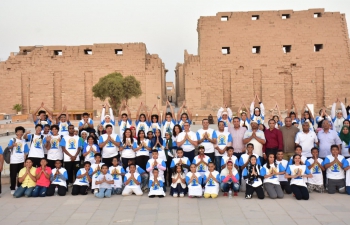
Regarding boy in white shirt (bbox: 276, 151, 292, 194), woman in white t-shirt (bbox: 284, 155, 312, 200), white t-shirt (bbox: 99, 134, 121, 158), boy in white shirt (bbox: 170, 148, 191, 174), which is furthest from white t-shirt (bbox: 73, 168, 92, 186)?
woman in white t-shirt (bbox: 284, 155, 312, 200)

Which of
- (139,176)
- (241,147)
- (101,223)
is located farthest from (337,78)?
(101,223)

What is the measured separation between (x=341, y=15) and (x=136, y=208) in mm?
26484

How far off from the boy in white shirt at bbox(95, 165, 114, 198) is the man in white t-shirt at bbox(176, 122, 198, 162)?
1.66 m

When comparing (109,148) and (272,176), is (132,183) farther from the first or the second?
(272,176)

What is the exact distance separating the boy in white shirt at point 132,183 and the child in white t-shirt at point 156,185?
25 centimetres

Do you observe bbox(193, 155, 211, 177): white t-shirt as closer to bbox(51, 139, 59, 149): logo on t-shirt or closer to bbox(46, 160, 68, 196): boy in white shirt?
bbox(46, 160, 68, 196): boy in white shirt

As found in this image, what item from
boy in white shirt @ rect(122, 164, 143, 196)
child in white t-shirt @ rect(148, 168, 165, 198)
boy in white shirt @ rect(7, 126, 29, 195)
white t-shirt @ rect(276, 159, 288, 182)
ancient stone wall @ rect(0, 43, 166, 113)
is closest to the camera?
child in white t-shirt @ rect(148, 168, 165, 198)

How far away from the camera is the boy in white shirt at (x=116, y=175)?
7000 mm

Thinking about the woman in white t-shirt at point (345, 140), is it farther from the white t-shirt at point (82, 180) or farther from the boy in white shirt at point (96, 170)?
the white t-shirt at point (82, 180)

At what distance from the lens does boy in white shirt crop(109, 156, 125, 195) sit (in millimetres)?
7000

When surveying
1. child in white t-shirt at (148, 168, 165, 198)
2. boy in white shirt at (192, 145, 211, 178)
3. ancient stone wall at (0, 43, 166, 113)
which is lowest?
child in white t-shirt at (148, 168, 165, 198)

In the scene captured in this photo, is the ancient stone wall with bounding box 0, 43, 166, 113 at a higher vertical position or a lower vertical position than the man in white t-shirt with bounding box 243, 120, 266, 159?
higher

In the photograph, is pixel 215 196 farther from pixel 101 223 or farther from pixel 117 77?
pixel 117 77

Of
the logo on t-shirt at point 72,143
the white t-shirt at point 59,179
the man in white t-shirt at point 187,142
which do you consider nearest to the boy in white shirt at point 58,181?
the white t-shirt at point 59,179
